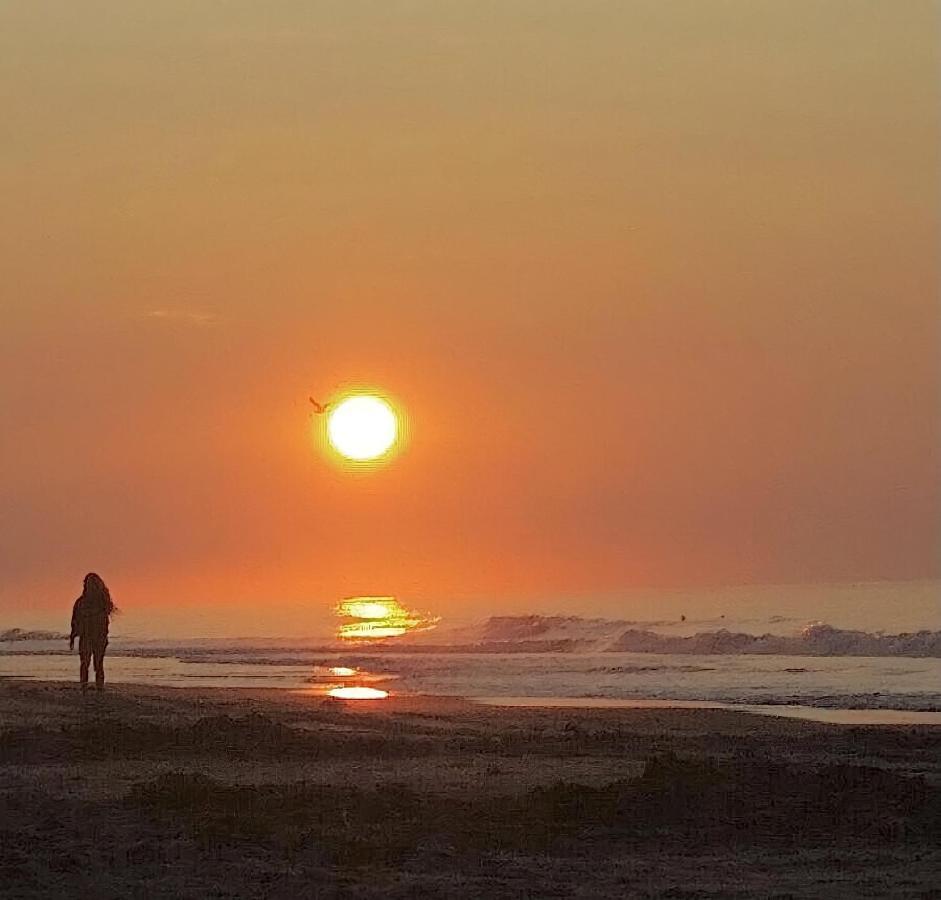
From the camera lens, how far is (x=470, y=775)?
17484 millimetres

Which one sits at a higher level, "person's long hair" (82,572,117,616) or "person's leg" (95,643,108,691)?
"person's long hair" (82,572,117,616)

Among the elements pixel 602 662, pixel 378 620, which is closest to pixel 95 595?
pixel 602 662

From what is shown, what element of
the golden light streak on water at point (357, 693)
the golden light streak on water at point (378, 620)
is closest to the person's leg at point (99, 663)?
the golden light streak on water at point (357, 693)

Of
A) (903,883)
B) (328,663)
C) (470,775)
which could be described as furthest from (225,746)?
(328,663)

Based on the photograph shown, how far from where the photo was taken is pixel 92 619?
2812cm

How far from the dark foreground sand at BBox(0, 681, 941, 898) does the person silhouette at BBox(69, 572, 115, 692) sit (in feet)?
16.4

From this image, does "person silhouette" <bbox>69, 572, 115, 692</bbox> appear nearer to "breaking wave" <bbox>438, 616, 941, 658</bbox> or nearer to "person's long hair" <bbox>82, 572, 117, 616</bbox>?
"person's long hair" <bbox>82, 572, 117, 616</bbox>

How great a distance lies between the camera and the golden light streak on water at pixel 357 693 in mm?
32406

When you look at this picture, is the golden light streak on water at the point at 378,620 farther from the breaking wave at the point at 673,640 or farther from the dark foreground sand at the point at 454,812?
the dark foreground sand at the point at 454,812

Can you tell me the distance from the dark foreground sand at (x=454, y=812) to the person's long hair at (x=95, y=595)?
498cm

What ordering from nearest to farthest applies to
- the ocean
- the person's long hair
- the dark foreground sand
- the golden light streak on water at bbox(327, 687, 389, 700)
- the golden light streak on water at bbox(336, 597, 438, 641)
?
the dark foreground sand, the person's long hair, the golden light streak on water at bbox(327, 687, 389, 700), the ocean, the golden light streak on water at bbox(336, 597, 438, 641)

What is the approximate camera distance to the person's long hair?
2788 centimetres

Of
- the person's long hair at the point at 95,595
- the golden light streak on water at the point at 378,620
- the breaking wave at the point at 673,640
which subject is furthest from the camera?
the golden light streak on water at the point at 378,620

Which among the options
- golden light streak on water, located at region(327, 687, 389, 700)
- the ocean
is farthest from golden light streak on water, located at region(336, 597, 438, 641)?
golden light streak on water, located at region(327, 687, 389, 700)
